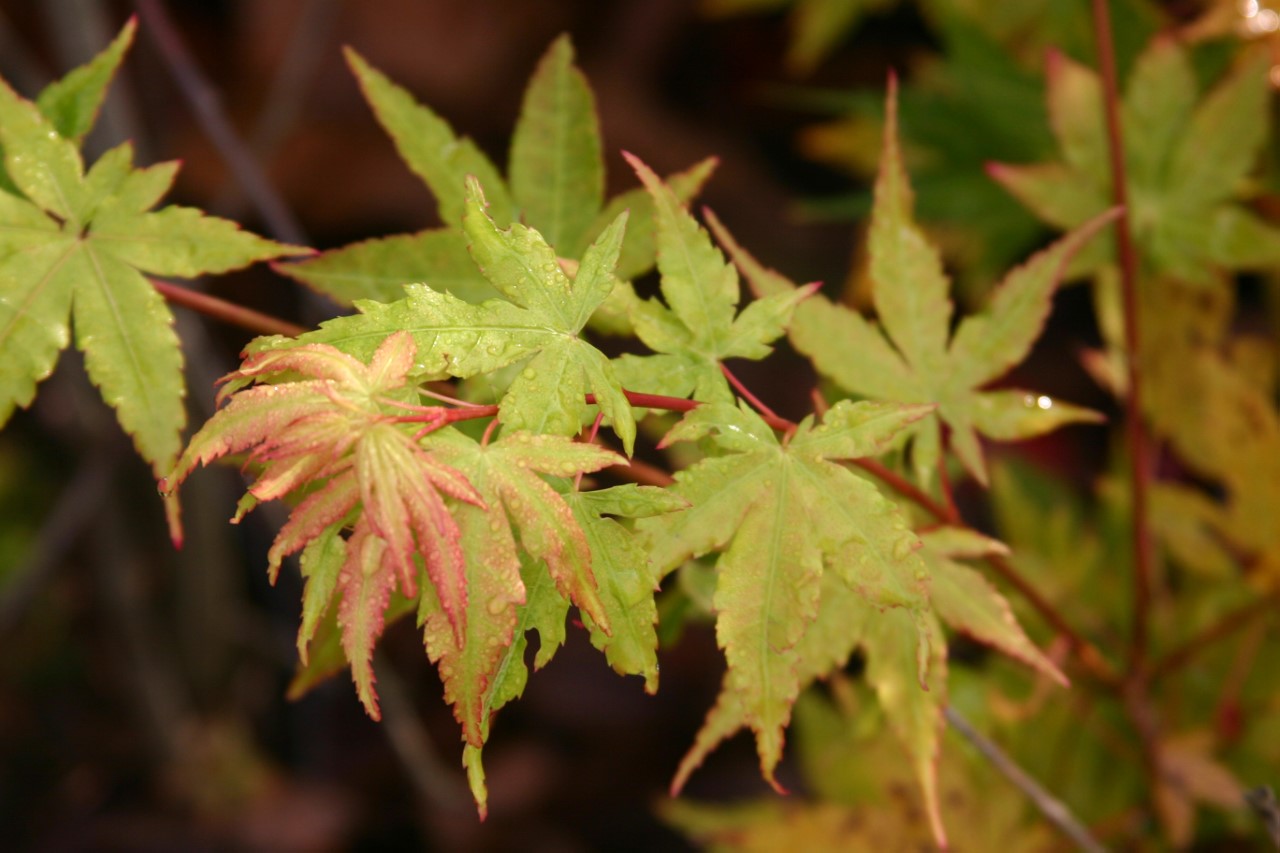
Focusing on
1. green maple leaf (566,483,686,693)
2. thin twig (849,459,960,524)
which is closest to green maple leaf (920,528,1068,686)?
thin twig (849,459,960,524)

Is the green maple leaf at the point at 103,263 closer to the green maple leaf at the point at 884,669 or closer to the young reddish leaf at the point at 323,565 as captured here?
the young reddish leaf at the point at 323,565

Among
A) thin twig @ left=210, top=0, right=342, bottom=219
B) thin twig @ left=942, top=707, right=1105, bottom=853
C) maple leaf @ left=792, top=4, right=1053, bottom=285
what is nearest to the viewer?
thin twig @ left=942, top=707, right=1105, bottom=853

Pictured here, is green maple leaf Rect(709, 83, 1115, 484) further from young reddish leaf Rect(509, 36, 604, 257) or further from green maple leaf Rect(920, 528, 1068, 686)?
young reddish leaf Rect(509, 36, 604, 257)

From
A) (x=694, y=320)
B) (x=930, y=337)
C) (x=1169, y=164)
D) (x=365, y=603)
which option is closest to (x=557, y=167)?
(x=694, y=320)

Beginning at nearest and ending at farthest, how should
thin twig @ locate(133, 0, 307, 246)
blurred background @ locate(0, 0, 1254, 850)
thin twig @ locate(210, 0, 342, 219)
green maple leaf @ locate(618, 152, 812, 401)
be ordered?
green maple leaf @ locate(618, 152, 812, 401) < thin twig @ locate(133, 0, 307, 246) < thin twig @ locate(210, 0, 342, 219) < blurred background @ locate(0, 0, 1254, 850)

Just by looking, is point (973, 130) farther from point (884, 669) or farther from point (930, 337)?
point (884, 669)

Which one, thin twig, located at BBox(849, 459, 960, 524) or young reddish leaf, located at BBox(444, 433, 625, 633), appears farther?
thin twig, located at BBox(849, 459, 960, 524)
